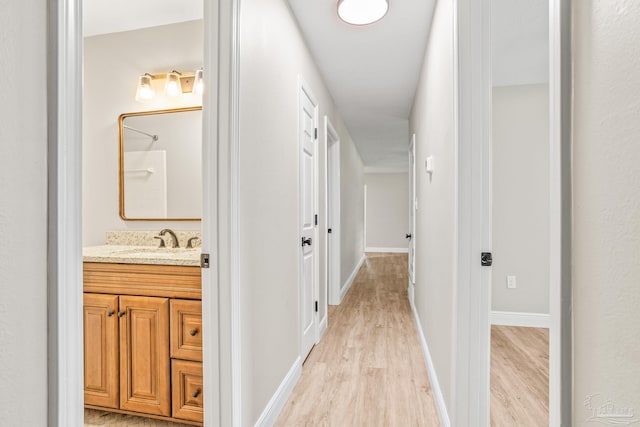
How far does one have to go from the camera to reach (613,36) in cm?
51

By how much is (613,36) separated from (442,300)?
1586 mm

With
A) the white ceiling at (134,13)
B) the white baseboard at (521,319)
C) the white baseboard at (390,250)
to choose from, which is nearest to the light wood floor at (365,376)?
the white baseboard at (521,319)

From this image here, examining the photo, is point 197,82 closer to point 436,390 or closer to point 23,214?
point 23,214

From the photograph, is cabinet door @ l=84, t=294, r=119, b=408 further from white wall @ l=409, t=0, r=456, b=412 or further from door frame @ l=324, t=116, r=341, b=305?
door frame @ l=324, t=116, r=341, b=305

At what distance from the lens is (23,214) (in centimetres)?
62

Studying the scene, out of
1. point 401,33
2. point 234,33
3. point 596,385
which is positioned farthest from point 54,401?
point 401,33

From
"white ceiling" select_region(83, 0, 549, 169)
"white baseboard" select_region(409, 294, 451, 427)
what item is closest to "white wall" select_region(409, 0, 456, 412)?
"white baseboard" select_region(409, 294, 451, 427)

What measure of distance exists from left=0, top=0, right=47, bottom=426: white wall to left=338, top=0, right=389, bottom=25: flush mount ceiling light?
5.91ft

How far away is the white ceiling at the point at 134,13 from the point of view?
2121 millimetres

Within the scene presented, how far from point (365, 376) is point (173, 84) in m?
2.45

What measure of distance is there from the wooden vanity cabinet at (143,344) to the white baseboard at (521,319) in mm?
2992

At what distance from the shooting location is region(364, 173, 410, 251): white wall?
32.9 ft

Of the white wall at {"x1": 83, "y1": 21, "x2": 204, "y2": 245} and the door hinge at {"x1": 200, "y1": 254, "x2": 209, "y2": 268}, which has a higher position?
the white wall at {"x1": 83, "y1": 21, "x2": 204, "y2": 245}

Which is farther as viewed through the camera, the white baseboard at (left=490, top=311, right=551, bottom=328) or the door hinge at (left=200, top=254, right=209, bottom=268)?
the white baseboard at (left=490, top=311, right=551, bottom=328)
